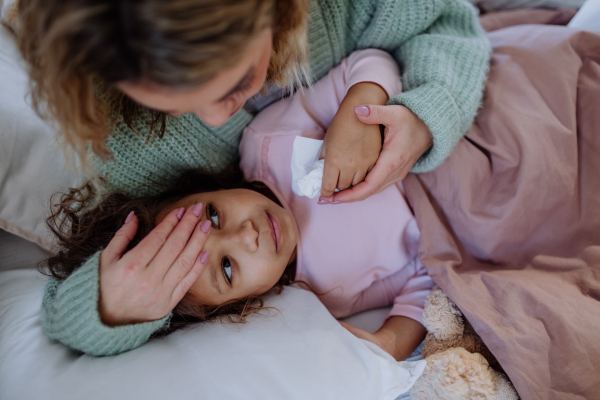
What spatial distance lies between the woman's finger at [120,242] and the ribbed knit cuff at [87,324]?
0.07 feet

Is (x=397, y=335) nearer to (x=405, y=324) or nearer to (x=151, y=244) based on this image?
(x=405, y=324)

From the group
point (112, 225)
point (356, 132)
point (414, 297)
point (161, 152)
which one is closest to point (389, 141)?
point (356, 132)

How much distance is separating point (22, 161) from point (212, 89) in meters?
0.76

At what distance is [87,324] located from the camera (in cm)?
76

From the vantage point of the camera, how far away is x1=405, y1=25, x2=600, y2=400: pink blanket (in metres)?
0.85

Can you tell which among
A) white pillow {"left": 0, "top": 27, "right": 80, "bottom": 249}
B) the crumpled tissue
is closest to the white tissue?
the crumpled tissue

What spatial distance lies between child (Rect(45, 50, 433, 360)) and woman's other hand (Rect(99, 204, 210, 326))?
0.04m

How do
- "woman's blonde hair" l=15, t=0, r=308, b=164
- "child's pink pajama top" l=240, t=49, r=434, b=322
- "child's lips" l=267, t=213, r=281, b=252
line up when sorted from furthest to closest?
"child's pink pajama top" l=240, t=49, r=434, b=322 → "child's lips" l=267, t=213, r=281, b=252 → "woman's blonde hair" l=15, t=0, r=308, b=164

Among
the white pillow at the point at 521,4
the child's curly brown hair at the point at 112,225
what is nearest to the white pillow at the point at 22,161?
the child's curly brown hair at the point at 112,225

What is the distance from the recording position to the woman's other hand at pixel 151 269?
30.4 inches

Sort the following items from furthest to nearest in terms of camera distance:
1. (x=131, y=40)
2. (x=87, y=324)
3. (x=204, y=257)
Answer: (x=204, y=257) < (x=87, y=324) < (x=131, y=40)

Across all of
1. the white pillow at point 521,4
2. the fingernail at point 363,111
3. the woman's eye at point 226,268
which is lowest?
the woman's eye at point 226,268

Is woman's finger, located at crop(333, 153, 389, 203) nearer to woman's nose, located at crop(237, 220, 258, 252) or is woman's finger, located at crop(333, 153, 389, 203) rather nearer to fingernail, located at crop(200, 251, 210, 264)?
woman's nose, located at crop(237, 220, 258, 252)

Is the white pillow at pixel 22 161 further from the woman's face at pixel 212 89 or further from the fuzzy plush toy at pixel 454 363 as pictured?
the fuzzy plush toy at pixel 454 363
